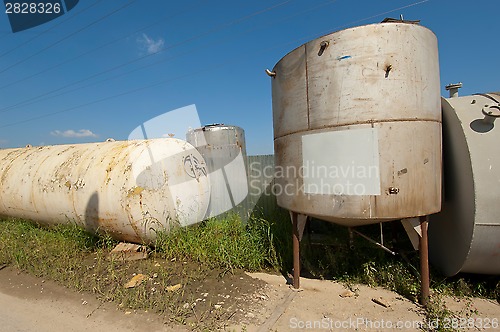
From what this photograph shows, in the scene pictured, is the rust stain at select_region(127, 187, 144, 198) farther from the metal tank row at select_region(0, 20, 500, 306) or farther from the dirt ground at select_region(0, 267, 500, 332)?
the metal tank row at select_region(0, 20, 500, 306)

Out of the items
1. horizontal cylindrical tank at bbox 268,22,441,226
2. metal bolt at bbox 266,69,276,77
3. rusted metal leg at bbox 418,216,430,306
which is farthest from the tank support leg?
metal bolt at bbox 266,69,276,77

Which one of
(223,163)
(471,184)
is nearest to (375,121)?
(471,184)

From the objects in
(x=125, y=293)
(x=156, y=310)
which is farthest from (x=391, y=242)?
(x=125, y=293)

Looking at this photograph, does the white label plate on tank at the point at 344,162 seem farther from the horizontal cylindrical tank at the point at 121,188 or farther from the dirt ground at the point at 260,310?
the horizontal cylindrical tank at the point at 121,188

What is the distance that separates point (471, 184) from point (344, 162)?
1.45 m

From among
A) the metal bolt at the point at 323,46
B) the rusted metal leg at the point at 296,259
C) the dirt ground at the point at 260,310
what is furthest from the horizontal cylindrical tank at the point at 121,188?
the metal bolt at the point at 323,46

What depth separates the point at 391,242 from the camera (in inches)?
162

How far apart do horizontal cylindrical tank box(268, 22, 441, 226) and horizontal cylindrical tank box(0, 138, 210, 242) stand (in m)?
2.74

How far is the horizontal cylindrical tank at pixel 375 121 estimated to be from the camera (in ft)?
9.23

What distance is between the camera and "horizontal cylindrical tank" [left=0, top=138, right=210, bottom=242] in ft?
14.8

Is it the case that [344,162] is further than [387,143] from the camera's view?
Yes

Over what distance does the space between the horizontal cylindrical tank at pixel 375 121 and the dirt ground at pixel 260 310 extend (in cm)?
Result: 109

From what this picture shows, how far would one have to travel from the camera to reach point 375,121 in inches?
111

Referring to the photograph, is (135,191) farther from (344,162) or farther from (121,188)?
(344,162)
